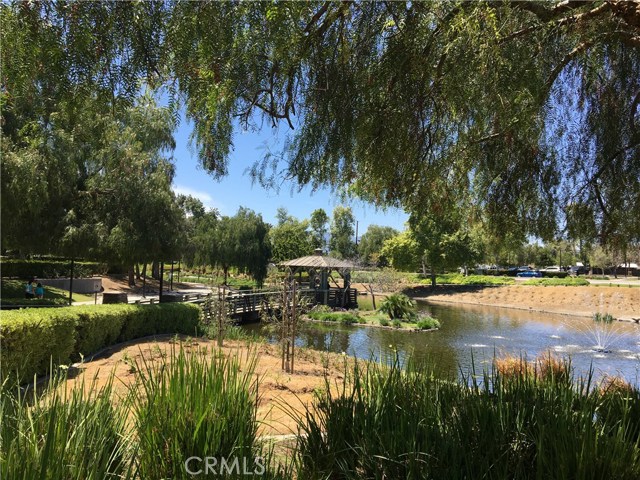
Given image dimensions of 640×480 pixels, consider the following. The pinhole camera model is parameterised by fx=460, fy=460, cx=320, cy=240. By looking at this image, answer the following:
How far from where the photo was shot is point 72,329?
7777 millimetres

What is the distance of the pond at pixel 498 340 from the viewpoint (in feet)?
44.9

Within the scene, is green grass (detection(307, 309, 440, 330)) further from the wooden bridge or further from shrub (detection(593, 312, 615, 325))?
shrub (detection(593, 312, 615, 325))

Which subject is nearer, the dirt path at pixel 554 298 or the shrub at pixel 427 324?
the shrub at pixel 427 324

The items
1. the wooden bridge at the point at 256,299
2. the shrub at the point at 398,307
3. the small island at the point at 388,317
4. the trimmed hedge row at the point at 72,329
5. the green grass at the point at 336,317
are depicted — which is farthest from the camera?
the shrub at the point at 398,307

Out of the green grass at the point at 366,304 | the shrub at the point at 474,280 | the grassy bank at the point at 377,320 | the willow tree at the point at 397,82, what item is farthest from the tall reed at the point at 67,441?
the shrub at the point at 474,280

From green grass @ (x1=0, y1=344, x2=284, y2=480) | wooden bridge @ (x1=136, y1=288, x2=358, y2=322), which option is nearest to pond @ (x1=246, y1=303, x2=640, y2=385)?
wooden bridge @ (x1=136, y1=288, x2=358, y2=322)

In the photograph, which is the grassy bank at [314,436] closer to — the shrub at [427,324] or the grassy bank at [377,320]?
the grassy bank at [377,320]

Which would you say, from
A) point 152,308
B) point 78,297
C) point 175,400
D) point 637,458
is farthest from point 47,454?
point 78,297

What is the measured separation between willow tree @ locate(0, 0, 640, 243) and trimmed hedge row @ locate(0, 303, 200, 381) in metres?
2.54

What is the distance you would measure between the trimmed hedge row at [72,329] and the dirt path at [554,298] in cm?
2426

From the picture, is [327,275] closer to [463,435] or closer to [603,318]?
[603,318]

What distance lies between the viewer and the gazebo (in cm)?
2636

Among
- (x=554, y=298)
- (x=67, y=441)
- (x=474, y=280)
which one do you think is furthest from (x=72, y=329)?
(x=474, y=280)

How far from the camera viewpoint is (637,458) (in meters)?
2.42
